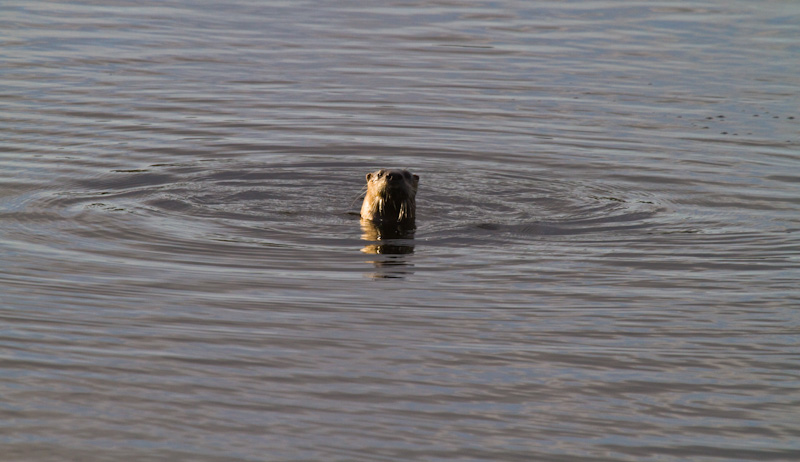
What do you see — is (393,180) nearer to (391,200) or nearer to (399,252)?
(391,200)

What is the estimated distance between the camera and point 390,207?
10109 millimetres

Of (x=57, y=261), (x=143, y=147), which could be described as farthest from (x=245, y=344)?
(x=143, y=147)

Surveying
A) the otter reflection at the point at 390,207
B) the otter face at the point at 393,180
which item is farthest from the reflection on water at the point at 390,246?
the otter face at the point at 393,180

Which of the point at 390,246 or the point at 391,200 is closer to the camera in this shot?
the point at 390,246

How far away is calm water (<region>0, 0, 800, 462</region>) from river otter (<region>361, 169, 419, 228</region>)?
6.9 inches

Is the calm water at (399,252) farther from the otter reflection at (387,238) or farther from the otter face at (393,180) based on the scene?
the otter face at (393,180)

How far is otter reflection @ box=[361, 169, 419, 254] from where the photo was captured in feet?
32.1

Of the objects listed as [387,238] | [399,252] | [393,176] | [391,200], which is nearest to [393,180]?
[393,176]

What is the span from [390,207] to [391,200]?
0.31 feet

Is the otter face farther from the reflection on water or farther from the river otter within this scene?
the reflection on water

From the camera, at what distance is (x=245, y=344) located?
20.8 feet

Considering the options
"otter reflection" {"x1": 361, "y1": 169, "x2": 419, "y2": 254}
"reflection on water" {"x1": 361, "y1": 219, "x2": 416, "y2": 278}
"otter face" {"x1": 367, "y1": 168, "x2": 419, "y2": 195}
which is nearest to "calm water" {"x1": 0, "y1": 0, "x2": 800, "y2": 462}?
"reflection on water" {"x1": 361, "y1": 219, "x2": 416, "y2": 278}

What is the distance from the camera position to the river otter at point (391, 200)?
394 inches

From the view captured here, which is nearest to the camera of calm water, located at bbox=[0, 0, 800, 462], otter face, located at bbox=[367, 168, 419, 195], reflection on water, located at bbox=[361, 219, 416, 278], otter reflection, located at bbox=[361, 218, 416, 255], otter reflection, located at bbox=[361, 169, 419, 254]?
calm water, located at bbox=[0, 0, 800, 462]
